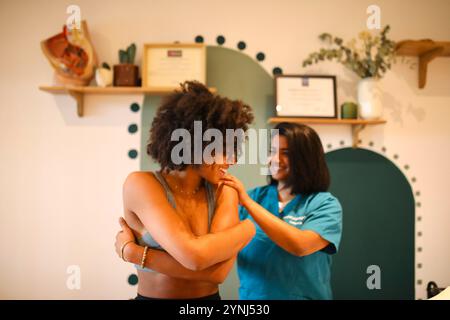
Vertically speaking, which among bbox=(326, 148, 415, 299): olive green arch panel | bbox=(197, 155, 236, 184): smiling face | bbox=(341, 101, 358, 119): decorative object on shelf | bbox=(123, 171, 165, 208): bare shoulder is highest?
bbox=(341, 101, 358, 119): decorative object on shelf

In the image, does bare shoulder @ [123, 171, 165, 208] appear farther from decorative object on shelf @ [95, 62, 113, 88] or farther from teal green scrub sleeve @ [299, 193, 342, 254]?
decorative object on shelf @ [95, 62, 113, 88]

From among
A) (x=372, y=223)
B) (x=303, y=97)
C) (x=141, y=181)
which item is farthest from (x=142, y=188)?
(x=372, y=223)

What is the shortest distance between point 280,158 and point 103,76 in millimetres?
1138

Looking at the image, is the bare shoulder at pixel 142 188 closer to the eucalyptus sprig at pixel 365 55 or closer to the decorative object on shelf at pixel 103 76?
the decorative object on shelf at pixel 103 76

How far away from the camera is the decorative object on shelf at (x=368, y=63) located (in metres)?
1.88

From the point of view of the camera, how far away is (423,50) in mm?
1957

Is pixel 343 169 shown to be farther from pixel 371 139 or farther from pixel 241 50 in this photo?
pixel 241 50

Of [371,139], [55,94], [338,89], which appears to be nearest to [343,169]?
[371,139]

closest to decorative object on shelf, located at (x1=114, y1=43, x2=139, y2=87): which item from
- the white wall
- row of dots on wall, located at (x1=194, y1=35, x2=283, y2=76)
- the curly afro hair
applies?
the white wall

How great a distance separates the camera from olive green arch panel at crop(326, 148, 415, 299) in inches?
77.5

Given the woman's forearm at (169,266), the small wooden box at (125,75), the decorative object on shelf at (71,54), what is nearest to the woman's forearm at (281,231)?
the woman's forearm at (169,266)

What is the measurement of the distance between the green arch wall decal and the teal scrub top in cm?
84

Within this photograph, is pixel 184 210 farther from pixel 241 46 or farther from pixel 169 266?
pixel 241 46

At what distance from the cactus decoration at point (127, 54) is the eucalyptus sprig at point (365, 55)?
91cm
